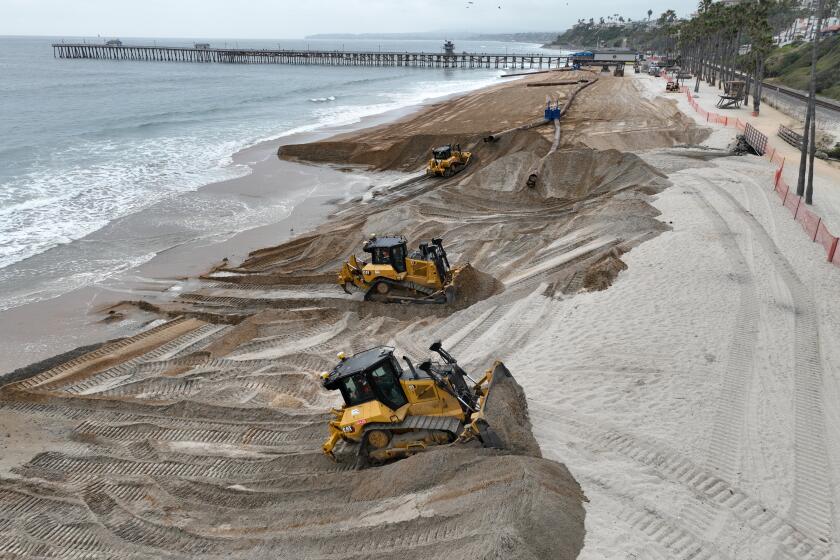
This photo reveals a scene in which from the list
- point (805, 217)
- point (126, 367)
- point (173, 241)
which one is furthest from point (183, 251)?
point (805, 217)

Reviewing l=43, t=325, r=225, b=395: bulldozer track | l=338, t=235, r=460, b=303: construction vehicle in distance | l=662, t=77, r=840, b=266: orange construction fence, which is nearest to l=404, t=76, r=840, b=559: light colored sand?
l=662, t=77, r=840, b=266: orange construction fence

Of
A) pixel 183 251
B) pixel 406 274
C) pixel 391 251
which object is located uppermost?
pixel 391 251

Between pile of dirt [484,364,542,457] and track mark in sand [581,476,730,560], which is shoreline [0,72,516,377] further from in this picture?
track mark in sand [581,476,730,560]

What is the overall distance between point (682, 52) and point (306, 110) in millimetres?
69559

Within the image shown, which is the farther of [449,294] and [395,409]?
[449,294]

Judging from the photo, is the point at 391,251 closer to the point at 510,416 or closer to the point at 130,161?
the point at 510,416

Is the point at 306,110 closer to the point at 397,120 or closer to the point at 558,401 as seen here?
the point at 397,120

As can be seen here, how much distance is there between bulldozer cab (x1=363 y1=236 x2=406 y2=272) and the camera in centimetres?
1550

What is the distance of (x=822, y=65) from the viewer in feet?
201

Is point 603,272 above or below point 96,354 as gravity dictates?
above

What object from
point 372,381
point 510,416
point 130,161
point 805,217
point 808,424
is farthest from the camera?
point 130,161

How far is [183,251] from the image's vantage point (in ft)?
70.6

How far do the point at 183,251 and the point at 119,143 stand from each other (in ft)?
82.7

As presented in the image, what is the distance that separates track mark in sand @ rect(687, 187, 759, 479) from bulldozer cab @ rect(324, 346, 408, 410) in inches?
186
